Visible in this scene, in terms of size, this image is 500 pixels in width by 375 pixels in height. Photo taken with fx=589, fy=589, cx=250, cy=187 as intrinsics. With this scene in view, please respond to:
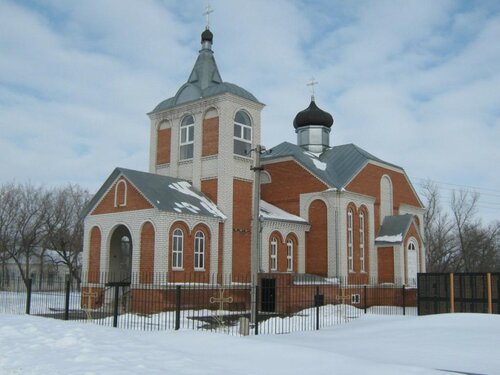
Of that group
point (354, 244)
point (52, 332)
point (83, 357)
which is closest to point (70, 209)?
point (354, 244)

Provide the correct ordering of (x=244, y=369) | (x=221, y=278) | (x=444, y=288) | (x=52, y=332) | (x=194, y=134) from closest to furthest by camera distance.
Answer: (x=244, y=369), (x=52, y=332), (x=444, y=288), (x=221, y=278), (x=194, y=134)

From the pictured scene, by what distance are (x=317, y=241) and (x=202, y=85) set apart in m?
8.90

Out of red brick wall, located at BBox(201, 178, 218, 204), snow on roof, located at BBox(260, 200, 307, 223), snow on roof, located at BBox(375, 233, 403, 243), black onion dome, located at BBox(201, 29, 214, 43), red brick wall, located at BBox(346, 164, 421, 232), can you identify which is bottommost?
snow on roof, located at BBox(375, 233, 403, 243)

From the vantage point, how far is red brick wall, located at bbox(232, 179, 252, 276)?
80.6 feet

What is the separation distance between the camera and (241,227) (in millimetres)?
24984

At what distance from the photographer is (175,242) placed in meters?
22.2

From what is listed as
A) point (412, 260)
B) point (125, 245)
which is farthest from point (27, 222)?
point (412, 260)

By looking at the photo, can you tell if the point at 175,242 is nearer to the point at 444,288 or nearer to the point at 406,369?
the point at 444,288

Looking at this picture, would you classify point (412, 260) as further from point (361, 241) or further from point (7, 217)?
point (7, 217)

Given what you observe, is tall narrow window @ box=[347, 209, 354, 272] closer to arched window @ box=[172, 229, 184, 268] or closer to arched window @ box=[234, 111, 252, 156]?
arched window @ box=[234, 111, 252, 156]

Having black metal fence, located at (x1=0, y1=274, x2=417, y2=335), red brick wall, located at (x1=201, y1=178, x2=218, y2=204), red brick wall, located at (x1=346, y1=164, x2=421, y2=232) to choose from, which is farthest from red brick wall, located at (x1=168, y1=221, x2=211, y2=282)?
red brick wall, located at (x1=346, y1=164, x2=421, y2=232)

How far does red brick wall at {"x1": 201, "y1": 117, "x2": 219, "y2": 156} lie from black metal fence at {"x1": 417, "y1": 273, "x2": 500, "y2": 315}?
992 cm

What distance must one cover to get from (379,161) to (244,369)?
75.8 feet

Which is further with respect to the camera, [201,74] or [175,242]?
[201,74]
